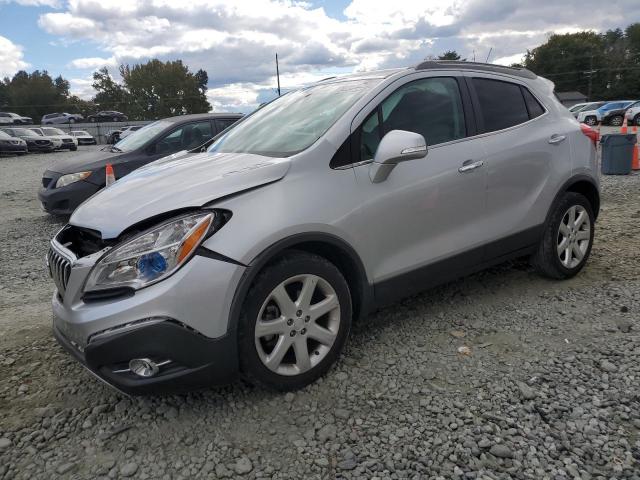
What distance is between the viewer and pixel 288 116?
11.6ft

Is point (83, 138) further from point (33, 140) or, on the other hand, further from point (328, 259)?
point (328, 259)

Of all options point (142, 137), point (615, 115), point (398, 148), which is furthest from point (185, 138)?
point (615, 115)

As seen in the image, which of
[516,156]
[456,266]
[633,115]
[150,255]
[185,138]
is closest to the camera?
[150,255]

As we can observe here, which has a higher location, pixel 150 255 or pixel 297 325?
pixel 150 255

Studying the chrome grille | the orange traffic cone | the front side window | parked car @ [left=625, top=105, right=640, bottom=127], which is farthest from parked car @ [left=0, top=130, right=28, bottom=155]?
parked car @ [left=625, top=105, right=640, bottom=127]

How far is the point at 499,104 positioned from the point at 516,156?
426 millimetres

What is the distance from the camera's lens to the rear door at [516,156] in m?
3.63

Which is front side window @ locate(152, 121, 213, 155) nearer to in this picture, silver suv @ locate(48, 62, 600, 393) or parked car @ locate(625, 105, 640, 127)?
silver suv @ locate(48, 62, 600, 393)

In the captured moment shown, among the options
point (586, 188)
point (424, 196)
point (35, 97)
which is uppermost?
point (35, 97)

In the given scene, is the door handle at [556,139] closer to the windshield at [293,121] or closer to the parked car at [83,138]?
the windshield at [293,121]

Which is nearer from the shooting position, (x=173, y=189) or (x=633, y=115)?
(x=173, y=189)

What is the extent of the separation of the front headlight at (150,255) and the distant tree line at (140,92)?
3440 inches

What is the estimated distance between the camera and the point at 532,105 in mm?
4043

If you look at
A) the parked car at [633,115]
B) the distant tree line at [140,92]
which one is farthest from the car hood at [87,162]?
the distant tree line at [140,92]
